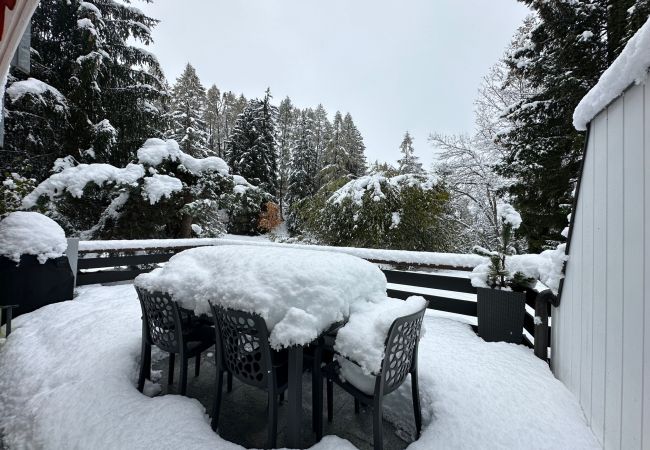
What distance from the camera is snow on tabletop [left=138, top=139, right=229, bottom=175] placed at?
6.58m

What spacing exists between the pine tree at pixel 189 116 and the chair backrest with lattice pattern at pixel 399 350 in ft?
43.9

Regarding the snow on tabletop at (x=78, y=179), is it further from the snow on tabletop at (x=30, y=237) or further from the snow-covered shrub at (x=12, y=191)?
the snow on tabletop at (x=30, y=237)

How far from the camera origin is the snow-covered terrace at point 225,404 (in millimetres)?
1549

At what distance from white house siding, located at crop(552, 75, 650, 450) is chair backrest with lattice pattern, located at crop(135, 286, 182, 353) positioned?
88.2 inches

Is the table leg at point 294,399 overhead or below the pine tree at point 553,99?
below

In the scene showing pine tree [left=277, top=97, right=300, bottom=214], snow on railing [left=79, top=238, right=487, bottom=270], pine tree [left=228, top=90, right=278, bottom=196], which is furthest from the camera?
A: pine tree [left=277, top=97, right=300, bottom=214]

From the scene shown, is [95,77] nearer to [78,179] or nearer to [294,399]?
[78,179]

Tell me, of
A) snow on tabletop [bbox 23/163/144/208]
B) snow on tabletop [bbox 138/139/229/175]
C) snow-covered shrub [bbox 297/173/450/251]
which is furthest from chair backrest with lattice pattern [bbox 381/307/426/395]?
snow on tabletop [bbox 138/139/229/175]

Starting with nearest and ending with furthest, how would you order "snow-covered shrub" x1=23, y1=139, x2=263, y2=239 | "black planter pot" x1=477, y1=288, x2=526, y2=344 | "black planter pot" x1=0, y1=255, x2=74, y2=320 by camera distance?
"black planter pot" x1=477, y1=288, x2=526, y2=344 < "black planter pot" x1=0, y1=255, x2=74, y2=320 < "snow-covered shrub" x1=23, y1=139, x2=263, y2=239

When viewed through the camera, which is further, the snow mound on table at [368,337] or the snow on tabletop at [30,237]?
the snow on tabletop at [30,237]

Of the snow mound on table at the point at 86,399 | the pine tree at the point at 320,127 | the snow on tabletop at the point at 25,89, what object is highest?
the pine tree at the point at 320,127

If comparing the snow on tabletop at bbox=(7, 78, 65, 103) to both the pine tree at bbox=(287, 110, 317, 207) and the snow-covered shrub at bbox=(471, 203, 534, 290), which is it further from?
the pine tree at bbox=(287, 110, 317, 207)

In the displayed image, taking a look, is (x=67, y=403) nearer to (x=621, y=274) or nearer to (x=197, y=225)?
(x=621, y=274)

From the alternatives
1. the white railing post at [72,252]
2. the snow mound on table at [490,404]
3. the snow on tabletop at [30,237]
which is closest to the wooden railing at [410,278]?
the white railing post at [72,252]
